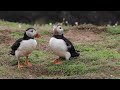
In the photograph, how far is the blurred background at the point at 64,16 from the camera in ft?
47.8

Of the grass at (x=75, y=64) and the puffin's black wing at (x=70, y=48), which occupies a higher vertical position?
the puffin's black wing at (x=70, y=48)

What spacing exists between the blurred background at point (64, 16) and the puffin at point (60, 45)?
701cm

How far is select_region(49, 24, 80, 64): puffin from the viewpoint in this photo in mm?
7348

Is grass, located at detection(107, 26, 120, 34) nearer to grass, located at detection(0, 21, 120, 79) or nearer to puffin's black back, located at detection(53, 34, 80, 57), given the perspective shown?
grass, located at detection(0, 21, 120, 79)

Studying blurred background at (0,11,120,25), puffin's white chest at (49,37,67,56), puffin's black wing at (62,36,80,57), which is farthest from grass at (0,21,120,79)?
blurred background at (0,11,120,25)

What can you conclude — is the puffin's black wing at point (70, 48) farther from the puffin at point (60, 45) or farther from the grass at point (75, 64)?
the grass at point (75, 64)

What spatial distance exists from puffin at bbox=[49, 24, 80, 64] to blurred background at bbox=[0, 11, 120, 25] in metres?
7.01

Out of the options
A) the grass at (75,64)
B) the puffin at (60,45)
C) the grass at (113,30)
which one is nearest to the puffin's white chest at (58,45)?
the puffin at (60,45)

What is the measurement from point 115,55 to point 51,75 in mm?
1568

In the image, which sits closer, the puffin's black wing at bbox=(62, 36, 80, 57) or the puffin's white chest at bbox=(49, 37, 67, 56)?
the puffin's white chest at bbox=(49, 37, 67, 56)

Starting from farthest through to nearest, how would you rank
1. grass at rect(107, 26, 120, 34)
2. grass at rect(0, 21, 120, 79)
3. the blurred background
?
the blurred background, grass at rect(107, 26, 120, 34), grass at rect(0, 21, 120, 79)

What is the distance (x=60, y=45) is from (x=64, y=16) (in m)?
7.37

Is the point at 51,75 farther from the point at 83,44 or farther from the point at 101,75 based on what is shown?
the point at 83,44

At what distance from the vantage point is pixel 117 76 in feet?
22.6
